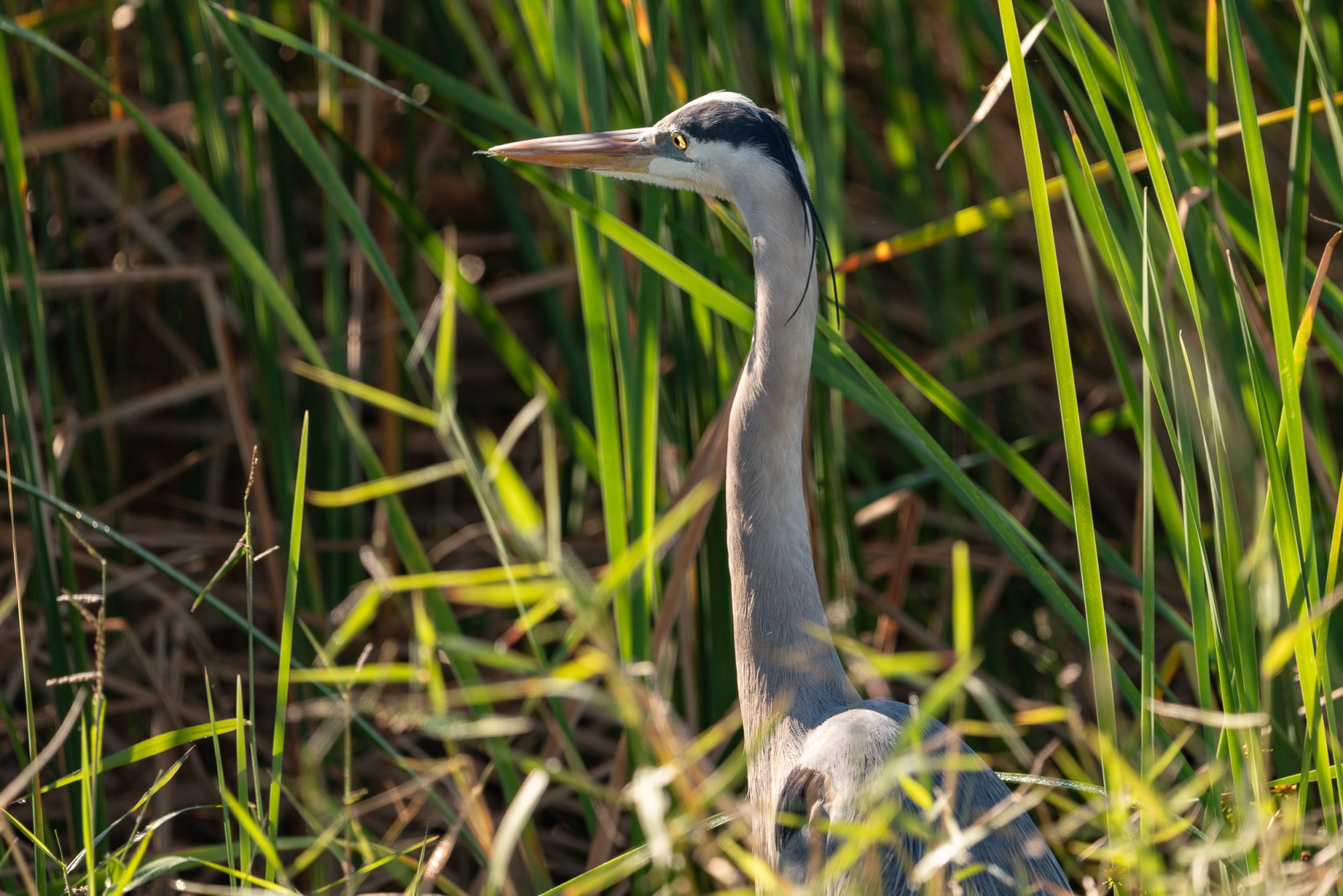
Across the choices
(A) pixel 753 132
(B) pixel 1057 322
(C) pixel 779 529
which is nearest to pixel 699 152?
(A) pixel 753 132

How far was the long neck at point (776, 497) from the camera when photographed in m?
1.53

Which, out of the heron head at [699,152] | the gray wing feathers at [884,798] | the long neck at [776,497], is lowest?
the gray wing feathers at [884,798]

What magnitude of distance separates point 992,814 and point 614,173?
102 centimetres

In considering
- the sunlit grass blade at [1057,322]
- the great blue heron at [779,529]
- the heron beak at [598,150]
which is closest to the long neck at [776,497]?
the great blue heron at [779,529]

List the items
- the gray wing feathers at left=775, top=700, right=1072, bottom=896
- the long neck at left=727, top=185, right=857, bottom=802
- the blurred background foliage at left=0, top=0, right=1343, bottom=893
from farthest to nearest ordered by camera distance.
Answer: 1. the long neck at left=727, top=185, right=857, bottom=802
2. the gray wing feathers at left=775, top=700, right=1072, bottom=896
3. the blurred background foliage at left=0, top=0, right=1343, bottom=893

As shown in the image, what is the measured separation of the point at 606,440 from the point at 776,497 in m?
0.24

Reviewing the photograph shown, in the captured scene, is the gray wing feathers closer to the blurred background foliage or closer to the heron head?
the blurred background foliage

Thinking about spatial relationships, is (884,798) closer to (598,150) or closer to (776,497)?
(776,497)

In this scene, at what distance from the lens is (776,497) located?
1.55 metres

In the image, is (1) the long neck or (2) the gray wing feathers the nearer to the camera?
(2) the gray wing feathers

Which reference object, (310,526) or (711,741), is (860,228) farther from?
(711,741)

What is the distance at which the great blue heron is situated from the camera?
1.44 m

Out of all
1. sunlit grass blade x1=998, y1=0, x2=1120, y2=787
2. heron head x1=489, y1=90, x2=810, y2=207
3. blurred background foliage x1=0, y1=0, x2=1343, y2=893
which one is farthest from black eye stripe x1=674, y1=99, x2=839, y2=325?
sunlit grass blade x1=998, y1=0, x2=1120, y2=787

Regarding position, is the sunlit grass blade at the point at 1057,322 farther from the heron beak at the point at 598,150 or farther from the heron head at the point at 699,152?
the heron beak at the point at 598,150
